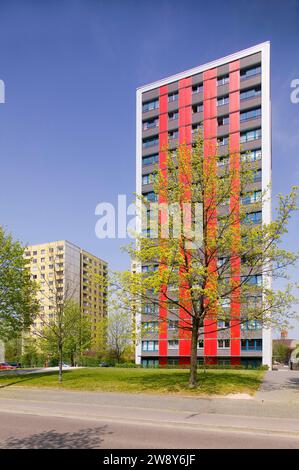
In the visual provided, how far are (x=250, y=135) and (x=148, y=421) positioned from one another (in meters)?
52.3

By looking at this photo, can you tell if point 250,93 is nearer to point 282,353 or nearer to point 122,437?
point 122,437

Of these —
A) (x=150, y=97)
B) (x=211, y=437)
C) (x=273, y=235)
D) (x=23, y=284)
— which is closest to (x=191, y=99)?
(x=150, y=97)

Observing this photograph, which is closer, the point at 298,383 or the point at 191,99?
the point at 298,383

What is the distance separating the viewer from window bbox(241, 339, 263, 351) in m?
55.2

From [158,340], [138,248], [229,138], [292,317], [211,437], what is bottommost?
[158,340]

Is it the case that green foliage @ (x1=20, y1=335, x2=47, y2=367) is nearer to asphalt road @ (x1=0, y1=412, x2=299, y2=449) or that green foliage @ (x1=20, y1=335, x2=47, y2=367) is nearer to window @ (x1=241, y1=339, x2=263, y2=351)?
window @ (x1=241, y1=339, x2=263, y2=351)

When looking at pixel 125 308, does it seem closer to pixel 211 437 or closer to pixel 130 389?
pixel 130 389

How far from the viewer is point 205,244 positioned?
72.2ft

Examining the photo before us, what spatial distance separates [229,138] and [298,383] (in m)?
43.3

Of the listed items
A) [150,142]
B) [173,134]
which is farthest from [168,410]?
[150,142]

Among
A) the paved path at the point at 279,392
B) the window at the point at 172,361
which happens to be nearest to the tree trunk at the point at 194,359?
the paved path at the point at 279,392

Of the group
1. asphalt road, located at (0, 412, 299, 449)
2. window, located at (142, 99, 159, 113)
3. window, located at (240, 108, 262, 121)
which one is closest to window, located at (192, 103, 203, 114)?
window, located at (142, 99, 159, 113)

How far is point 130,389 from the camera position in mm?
21688

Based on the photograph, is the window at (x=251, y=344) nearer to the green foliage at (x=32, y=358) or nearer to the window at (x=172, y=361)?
the window at (x=172, y=361)
